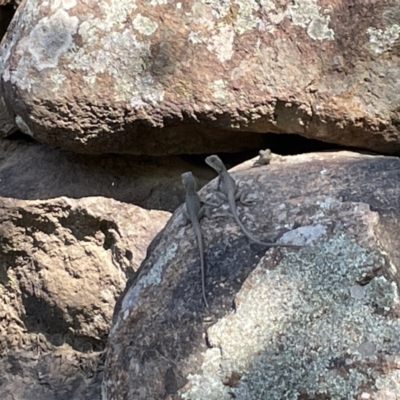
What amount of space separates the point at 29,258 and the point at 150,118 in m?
0.89

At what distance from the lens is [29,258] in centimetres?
293

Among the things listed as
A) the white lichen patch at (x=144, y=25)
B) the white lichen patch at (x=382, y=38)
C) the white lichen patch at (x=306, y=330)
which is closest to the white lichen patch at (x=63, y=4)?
the white lichen patch at (x=144, y=25)

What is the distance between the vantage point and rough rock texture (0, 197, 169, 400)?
2.75 metres

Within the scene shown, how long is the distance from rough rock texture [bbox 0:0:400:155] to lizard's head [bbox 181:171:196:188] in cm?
14

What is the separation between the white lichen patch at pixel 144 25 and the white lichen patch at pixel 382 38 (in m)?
0.79

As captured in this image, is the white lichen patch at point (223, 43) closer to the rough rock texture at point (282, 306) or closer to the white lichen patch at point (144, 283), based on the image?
the rough rock texture at point (282, 306)

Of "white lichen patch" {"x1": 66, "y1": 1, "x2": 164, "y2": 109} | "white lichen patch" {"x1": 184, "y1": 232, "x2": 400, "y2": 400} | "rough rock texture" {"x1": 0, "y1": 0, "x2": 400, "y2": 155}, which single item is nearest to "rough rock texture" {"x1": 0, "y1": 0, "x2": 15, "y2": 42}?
"rough rock texture" {"x1": 0, "y1": 0, "x2": 400, "y2": 155}

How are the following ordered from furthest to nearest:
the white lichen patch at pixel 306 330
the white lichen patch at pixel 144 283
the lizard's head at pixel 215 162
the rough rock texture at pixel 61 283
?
the rough rock texture at pixel 61 283 < the lizard's head at pixel 215 162 < the white lichen patch at pixel 144 283 < the white lichen patch at pixel 306 330

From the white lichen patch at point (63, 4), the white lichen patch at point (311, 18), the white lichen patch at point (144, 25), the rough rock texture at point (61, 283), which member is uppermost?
the white lichen patch at point (63, 4)

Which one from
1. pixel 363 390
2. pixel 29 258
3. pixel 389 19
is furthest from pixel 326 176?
pixel 29 258

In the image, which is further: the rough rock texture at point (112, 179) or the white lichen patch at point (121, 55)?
the rough rock texture at point (112, 179)

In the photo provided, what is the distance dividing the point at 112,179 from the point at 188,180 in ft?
1.36

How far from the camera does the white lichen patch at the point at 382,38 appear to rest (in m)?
2.31

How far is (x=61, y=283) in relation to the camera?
2.88 m
